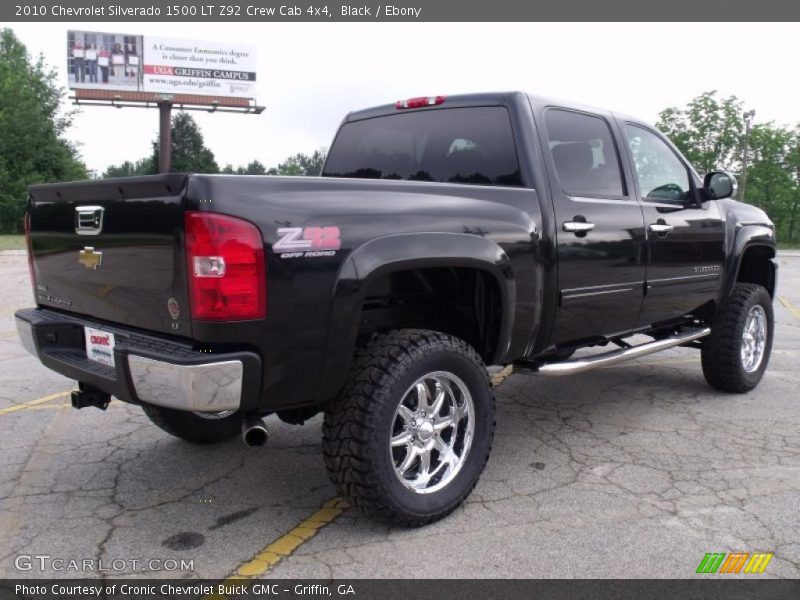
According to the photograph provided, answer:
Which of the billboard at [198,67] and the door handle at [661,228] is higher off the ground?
the billboard at [198,67]

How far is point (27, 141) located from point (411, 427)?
145 ft

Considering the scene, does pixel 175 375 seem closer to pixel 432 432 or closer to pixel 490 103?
pixel 432 432

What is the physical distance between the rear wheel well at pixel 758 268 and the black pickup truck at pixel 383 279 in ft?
3.54

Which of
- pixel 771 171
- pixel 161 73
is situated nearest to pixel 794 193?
pixel 771 171

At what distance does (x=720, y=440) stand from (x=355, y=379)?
8.47ft

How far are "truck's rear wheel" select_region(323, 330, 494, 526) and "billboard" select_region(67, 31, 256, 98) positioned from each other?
135 feet

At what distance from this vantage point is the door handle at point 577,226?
3.70 metres

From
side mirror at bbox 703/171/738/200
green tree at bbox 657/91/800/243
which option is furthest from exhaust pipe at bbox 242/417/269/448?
green tree at bbox 657/91/800/243

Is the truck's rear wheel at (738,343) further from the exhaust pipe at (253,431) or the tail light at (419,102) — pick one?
the exhaust pipe at (253,431)

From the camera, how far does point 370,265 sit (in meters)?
2.78

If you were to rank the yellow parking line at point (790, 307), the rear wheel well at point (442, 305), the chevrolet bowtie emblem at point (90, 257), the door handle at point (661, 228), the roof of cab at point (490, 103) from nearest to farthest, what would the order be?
the chevrolet bowtie emblem at point (90, 257) → the rear wheel well at point (442, 305) → the roof of cab at point (490, 103) → the door handle at point (661, 228) → the yellow parking line at point (790, 307)

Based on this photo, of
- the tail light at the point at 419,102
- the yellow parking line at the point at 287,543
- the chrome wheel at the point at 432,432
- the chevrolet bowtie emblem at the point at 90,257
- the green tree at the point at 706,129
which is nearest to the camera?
the yellow parking line at the point at 287,543

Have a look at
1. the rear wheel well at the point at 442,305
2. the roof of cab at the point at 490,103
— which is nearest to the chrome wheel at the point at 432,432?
the rear wheel well at the point at 442,305

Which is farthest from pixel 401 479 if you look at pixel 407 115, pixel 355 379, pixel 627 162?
pixel 627 162
